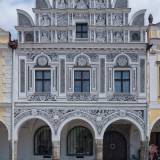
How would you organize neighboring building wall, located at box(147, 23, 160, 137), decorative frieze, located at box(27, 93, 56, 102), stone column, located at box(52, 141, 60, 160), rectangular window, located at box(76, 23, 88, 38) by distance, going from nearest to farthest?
stone column, located at box(52, 141, 60, 160), decorative frieze, located at box(27, 93, 56, 102), neighboring building wall, located at box(147, 23, 160, 137), rectangular window, located at box(76, 23, 88, 38)

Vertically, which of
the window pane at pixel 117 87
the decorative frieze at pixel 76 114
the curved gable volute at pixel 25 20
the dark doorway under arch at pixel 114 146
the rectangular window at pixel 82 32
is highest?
the curved gable volute at pixel 25 20

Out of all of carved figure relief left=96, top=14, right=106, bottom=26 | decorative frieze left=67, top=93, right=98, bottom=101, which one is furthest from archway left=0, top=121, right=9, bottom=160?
carved figure relief left=96, top=14, right=106, bottom=26

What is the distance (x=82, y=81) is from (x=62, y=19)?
365 cm

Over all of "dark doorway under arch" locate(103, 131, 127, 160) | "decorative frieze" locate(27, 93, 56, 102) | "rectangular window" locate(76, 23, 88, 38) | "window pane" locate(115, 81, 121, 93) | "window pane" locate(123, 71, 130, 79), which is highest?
"rectangular window" locate(76, 23, 88, 38)

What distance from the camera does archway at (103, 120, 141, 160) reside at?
25.5m

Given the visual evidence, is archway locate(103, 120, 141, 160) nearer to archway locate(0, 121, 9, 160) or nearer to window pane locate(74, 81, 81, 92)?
window pane locate(74, 81, 81, 92)

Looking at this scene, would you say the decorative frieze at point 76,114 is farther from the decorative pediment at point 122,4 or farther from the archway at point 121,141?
the decorative pediment at point 122,4

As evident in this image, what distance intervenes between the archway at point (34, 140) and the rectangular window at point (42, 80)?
2.13 metres

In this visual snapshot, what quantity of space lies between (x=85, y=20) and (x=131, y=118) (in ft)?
19.7

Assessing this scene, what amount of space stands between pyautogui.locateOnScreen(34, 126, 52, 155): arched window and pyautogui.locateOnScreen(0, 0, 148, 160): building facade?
1.74 m

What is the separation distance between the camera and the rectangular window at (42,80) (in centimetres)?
2403

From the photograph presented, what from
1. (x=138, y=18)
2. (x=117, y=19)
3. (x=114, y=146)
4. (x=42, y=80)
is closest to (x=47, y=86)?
(x=42, y=80)

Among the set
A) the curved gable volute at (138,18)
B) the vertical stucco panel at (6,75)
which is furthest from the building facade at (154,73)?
the vertical stucco panel at (6,75)

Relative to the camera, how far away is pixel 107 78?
2392 cm
